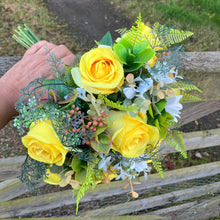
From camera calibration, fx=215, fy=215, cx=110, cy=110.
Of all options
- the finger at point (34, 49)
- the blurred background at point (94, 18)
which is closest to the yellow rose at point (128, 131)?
the finger at point (34, 49)

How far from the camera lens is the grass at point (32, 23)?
257 centimetres

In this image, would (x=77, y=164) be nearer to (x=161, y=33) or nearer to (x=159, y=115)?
(x=159, y=115)

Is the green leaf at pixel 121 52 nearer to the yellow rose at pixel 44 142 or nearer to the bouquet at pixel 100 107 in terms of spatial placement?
the bouquet at pixel 100 107

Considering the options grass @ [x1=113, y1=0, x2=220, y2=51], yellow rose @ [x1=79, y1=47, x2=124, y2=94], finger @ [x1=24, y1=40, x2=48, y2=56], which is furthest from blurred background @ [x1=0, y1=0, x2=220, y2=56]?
yellow rose @ [x1=79, y1=47, x2=124, y2=94]

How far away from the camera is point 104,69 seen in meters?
0.67

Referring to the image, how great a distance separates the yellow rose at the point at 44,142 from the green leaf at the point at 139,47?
1.19 feet

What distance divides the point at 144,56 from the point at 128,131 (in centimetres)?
25

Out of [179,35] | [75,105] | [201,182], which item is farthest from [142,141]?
[201,182]

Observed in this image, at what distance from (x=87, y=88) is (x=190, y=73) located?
673 millimetres

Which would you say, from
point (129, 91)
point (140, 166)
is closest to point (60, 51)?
point (129, 91)

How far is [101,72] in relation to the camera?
0.67 m

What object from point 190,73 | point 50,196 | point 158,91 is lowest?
point 50,196

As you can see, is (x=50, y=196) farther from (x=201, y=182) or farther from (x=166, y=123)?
(x=201, y=182)

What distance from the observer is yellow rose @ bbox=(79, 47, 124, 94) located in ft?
2.15
